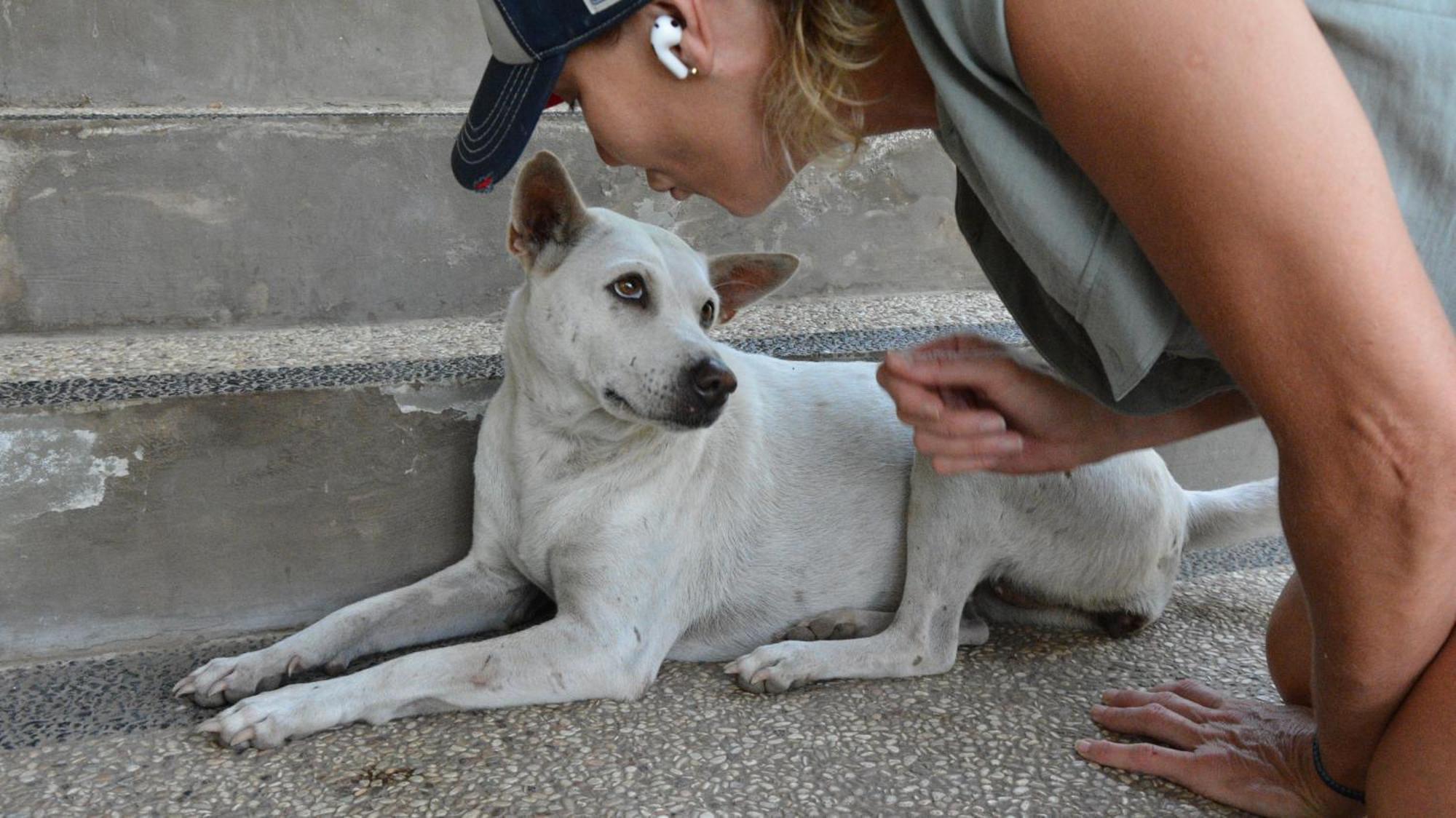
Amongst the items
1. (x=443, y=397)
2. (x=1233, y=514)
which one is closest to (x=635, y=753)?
(x=443, y=397)

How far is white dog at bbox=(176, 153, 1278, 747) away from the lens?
1956mm

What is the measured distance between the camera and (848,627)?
223 centimetres

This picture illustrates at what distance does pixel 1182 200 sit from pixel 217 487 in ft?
5.98

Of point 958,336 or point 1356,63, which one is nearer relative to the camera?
point 1356,63

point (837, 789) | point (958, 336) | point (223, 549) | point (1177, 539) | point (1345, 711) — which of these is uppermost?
point (958, 336)

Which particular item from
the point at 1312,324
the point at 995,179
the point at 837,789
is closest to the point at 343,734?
the point at 837,789

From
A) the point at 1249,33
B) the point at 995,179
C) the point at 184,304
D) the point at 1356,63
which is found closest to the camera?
the point at 1249,33

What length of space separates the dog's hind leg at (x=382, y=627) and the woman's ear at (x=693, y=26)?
1.30m

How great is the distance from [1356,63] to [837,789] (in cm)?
118

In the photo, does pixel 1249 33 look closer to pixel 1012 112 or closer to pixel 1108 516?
pixel 1012 112

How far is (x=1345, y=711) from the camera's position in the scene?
3.91 ft

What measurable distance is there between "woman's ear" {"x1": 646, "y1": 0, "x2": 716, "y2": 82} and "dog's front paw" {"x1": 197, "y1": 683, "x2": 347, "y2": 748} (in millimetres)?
1176

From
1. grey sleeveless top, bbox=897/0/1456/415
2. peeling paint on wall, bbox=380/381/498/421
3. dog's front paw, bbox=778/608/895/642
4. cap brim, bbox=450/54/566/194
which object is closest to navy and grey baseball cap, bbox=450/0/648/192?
cap brim, bbox=450/54/566/194

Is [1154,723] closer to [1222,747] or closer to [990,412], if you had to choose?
[1222,747]
